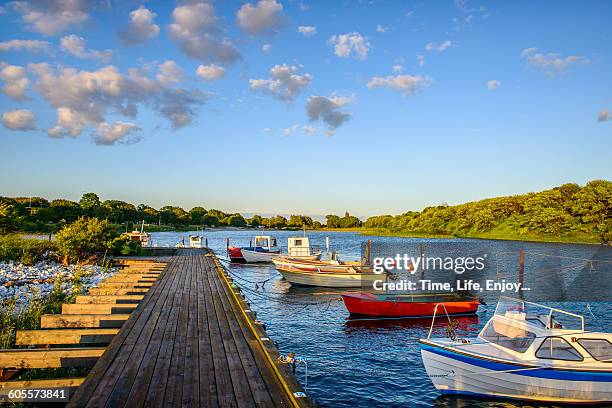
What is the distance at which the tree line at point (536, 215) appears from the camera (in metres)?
88.6

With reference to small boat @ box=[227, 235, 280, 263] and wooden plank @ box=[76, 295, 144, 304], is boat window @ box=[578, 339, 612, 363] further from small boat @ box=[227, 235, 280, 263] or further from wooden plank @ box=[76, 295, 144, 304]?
small boat @ box=[227, 235, 280, 263]

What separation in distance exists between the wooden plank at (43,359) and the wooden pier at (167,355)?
2 centimetres

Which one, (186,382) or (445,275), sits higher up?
(186,382)

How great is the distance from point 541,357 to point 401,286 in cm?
2523

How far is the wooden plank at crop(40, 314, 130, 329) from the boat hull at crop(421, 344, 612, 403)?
9175mm

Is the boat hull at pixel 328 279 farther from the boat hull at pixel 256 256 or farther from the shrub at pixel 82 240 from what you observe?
the boat hull at pixel 256 256

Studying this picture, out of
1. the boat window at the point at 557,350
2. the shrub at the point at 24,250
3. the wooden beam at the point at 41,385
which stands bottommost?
the boat window at the point at 557,350

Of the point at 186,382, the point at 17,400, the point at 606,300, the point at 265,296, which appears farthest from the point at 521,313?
the point at 606,300

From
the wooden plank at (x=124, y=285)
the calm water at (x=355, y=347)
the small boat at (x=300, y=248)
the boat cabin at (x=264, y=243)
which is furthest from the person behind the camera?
the boat cabin at (x=264, y=243)

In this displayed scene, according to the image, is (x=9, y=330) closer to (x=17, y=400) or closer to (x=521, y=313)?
(x=17, y=400)

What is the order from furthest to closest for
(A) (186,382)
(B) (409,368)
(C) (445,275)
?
(C) (445,275), (B) (409,368), (A) (186,382)

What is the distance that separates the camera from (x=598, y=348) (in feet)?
37.4

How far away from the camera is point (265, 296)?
95.0ft

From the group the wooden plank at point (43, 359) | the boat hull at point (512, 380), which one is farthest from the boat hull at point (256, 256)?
the wooden plank at point (43, 359)
